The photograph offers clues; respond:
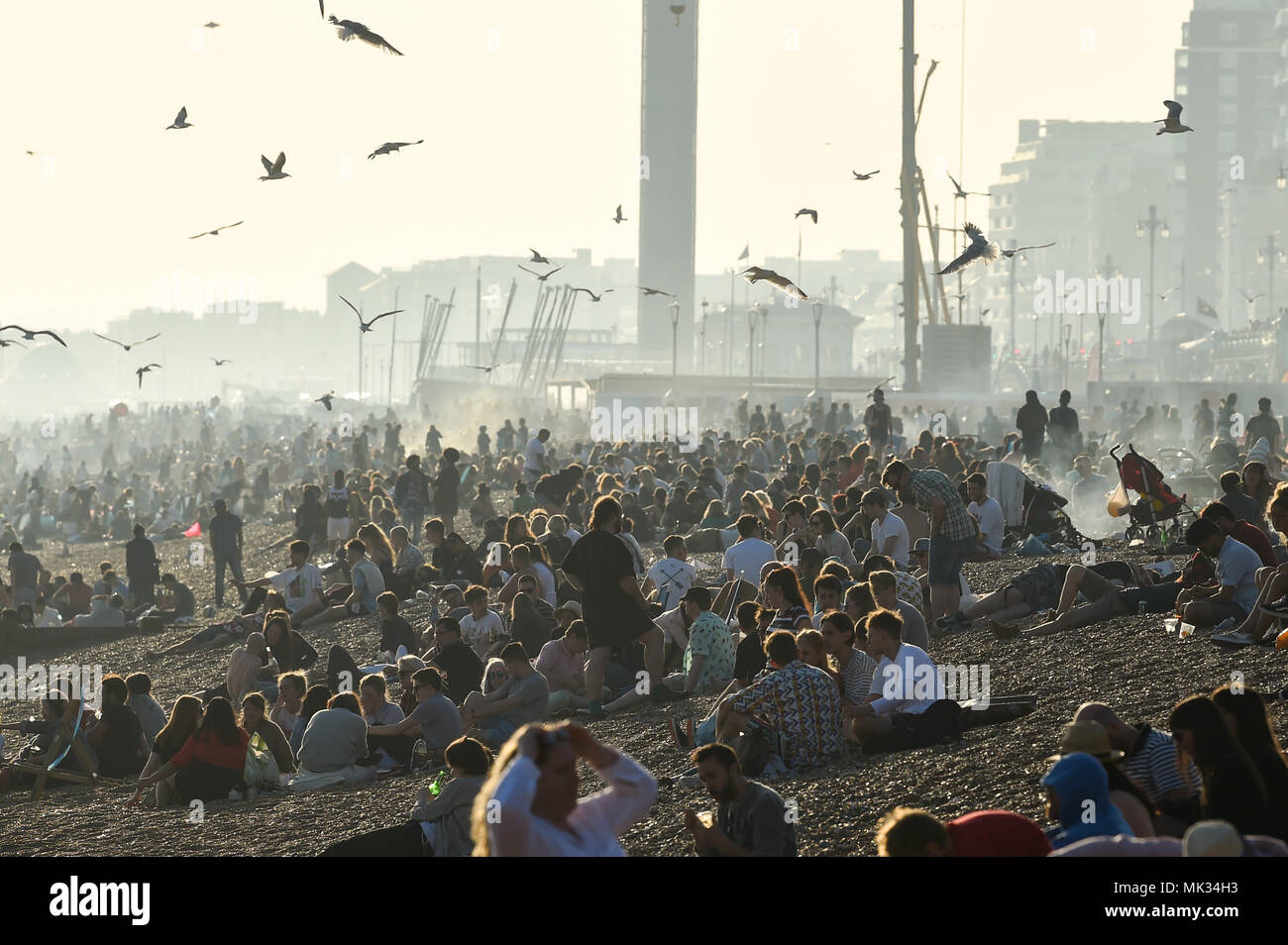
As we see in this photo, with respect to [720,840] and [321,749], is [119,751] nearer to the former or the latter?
[321,749]

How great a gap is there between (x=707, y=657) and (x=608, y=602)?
795 mm

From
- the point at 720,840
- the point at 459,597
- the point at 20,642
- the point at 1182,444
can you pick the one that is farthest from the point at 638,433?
the point at 720,840

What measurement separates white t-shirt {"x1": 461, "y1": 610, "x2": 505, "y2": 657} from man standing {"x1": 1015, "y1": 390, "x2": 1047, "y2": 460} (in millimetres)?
10143

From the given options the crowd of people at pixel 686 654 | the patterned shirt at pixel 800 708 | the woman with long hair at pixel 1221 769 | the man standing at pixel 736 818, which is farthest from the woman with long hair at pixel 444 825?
the woman with long hair at pixel 1221 769

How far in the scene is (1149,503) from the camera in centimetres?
1563

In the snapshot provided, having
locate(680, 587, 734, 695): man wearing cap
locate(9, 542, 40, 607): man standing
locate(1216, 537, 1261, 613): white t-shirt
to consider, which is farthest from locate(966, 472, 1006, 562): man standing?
locate(9, 542, 40, 607): man standing

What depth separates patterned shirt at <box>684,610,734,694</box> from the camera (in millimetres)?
11367

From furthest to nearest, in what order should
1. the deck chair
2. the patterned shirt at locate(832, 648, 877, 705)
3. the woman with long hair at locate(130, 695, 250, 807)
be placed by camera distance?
the deck chair, the woman with long hair at locate(130, 695, 250, 807), the patterned shirt at locate(832, 648, 877, 705)

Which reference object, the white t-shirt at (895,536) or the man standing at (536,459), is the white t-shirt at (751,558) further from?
the man standing at (536,459)

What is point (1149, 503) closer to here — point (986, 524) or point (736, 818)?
point (986, 524)

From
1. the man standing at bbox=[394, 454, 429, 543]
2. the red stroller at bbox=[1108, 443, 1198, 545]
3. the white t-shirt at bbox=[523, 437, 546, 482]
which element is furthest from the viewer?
the white t-shirt at bbox=[523, 437, 546, 482]

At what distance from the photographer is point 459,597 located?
14.3 metres

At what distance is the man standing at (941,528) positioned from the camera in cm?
1226

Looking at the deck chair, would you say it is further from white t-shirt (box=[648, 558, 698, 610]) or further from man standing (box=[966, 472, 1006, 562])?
man standing (box=[966, 472, 1006, 562])
